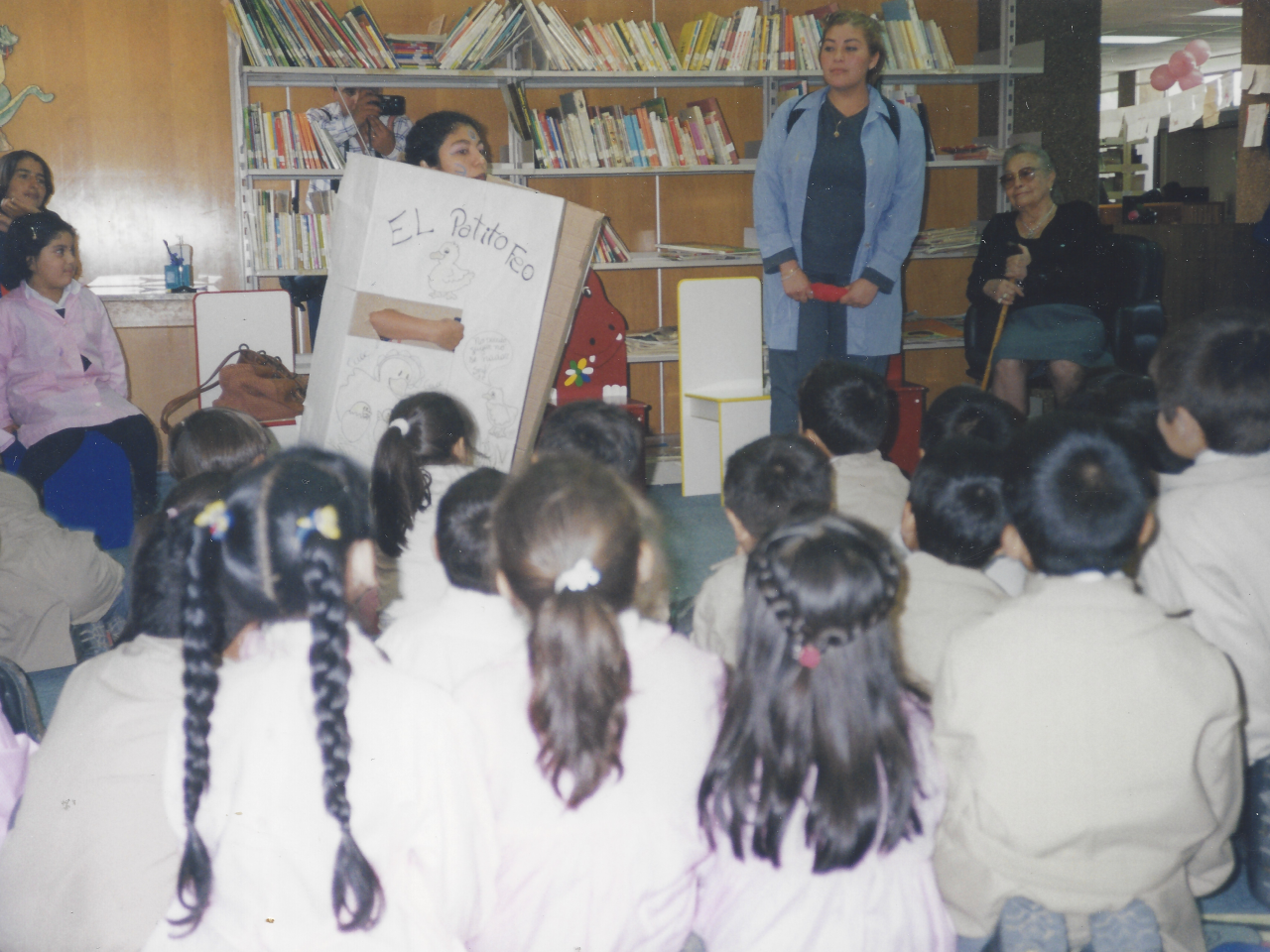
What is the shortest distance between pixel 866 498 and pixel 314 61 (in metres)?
2.86

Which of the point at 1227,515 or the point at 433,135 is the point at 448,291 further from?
the point at 1227,515

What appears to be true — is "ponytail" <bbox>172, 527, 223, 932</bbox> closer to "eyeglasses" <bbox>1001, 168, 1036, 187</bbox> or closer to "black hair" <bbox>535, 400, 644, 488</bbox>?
"black hair" <bbox>535, 400, 644, 488</bbox>

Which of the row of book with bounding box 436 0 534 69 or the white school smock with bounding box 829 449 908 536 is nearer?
the white school smock with bounding box 829 449 908 536

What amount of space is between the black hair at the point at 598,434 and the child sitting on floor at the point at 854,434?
1.29 feet

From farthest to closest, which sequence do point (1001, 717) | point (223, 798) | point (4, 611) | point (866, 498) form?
point (4, 611) → point (866, 498) → point (1001, 717) → point (223, 798)

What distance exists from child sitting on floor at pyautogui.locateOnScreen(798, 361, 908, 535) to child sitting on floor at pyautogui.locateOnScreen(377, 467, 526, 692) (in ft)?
3.12

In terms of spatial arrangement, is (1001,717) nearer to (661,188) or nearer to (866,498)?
(866,498)

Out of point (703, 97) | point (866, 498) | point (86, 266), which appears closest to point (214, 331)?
point (86, 266)

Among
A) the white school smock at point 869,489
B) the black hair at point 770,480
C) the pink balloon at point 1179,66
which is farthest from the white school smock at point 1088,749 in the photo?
the pink balloon at point 1179,66

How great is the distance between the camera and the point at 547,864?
1.21 metres

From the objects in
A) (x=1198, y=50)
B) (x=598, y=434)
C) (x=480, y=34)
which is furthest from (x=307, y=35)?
(x=1198, y=50)

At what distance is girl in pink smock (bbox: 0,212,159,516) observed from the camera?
144 inches

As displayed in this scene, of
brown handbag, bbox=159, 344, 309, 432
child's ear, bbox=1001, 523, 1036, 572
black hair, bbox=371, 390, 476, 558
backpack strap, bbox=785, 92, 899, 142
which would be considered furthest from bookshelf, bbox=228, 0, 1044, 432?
child's ear, bbox=1001, 523, 1036, 572

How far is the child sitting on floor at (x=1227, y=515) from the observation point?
1.56 m
